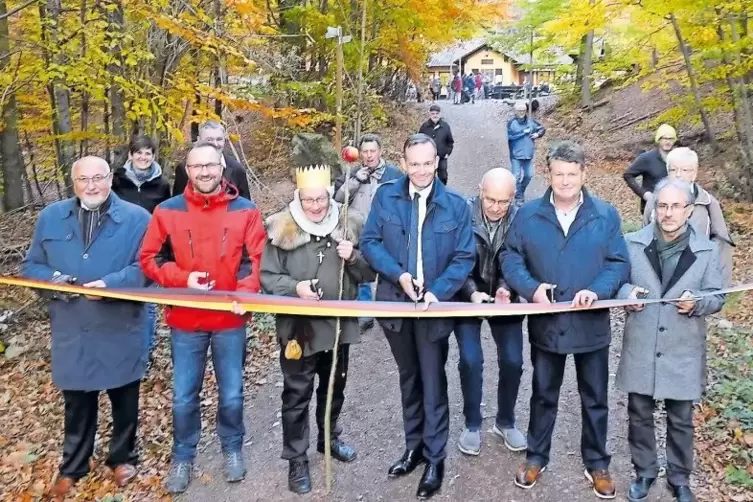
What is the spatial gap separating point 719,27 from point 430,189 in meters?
10.4

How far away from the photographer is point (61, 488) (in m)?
4.43

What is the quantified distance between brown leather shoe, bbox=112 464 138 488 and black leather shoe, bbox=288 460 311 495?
→ 1.18 meters

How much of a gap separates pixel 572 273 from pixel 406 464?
1.80m

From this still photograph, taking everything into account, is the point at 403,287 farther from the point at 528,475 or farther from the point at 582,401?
the point at 528,475

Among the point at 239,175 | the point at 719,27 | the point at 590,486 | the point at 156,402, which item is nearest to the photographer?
the point at 590,486

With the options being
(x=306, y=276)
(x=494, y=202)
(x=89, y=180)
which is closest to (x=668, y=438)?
(x=494, y=202)

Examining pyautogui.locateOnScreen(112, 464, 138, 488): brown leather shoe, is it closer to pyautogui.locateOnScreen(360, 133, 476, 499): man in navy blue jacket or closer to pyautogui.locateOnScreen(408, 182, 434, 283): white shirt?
pyautogui.locateOnScreen(360, 133, 476, 499): man in navy blue jacket

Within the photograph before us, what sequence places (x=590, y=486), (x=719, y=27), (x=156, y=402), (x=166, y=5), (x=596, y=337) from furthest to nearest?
(x=719, y=27)
(x=166, y=5)
(x=156, y=402)
(x=590, y=486)
(x=596, y=337)

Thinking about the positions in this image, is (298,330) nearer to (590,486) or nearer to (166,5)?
(590,486)

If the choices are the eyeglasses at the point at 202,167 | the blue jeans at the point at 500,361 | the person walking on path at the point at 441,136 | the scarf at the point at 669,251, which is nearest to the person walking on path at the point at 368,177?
the blue jeans at the point at 500,361

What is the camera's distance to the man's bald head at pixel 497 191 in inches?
175

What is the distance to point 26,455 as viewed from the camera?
5.13 metres

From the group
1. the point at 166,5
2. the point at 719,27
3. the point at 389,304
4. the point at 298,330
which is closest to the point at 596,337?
the point at 389,304

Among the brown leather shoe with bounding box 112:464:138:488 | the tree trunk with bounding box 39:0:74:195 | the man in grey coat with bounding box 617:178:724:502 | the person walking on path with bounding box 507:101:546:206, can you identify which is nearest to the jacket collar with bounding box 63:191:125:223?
the brown leather shoe with bounding box 112:464:138:488
